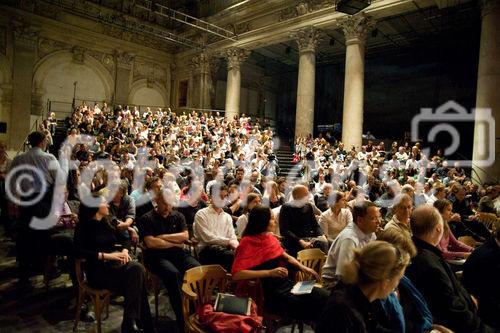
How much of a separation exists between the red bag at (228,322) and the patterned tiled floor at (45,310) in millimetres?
1239

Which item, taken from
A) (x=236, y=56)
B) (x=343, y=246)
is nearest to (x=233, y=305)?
(x=343, y=246)

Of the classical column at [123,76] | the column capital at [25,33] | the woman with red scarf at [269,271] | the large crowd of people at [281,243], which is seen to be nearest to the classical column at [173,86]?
the classical column at [123,76]

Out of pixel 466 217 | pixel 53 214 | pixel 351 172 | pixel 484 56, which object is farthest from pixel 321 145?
pixel 53 214

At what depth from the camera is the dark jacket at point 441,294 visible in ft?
7.79

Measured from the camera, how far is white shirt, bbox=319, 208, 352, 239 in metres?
5.05

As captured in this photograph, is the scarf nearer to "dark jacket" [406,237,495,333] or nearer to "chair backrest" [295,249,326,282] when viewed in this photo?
"chair backrest" [295,249,326,282]

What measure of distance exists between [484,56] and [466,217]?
7.24m

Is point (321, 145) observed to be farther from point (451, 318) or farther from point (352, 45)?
point (451, 318)

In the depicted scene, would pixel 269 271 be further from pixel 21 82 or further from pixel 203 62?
pixel 203 62

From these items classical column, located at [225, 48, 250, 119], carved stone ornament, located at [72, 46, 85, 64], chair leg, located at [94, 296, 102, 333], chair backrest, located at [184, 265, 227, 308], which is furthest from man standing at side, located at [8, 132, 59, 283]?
carved stone ornament, located at [72, 46, 85, 64]

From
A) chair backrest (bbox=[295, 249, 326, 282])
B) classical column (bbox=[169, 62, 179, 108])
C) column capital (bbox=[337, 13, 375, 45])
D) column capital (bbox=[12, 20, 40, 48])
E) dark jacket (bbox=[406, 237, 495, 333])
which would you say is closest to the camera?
dark jacket (bbox=[406, 237, 495, 333])

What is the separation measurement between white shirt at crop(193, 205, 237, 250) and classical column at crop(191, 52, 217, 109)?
60.7 feet

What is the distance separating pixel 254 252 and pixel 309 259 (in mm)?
1075

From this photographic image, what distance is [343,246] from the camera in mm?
3021
